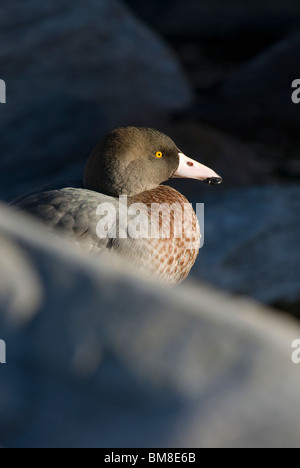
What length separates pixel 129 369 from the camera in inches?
38.3

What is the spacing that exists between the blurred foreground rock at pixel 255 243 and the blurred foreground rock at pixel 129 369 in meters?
4.20

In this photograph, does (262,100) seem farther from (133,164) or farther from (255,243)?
(133,164)

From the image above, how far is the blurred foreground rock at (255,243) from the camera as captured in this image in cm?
529

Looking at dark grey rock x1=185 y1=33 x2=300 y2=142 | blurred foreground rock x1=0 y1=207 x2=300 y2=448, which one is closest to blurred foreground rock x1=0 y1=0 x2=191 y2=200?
dark grey rock x1=185 y1=33 x2=300 y2=142

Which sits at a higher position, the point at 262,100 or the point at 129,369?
the point at 262,100

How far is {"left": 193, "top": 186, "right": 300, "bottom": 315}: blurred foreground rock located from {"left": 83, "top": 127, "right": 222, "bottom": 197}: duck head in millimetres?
1795

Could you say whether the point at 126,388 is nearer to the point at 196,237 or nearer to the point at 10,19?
the point at 196,237

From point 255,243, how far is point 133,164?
2214 millimetres

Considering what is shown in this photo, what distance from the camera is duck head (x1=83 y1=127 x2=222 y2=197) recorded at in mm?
3383

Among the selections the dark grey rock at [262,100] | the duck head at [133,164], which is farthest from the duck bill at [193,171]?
the dark grey rock at [262,100]

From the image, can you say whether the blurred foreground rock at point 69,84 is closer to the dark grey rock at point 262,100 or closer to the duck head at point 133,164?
the dark grey rock at point 262,100

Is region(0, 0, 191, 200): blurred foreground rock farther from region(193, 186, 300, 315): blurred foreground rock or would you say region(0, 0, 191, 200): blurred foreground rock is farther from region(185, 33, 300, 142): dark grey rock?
region(193, 186, 300, 315): blurred foreground rock

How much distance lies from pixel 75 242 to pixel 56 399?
6.79 ft

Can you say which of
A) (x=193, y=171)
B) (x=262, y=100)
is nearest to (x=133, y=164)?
(x=193, y=171)
